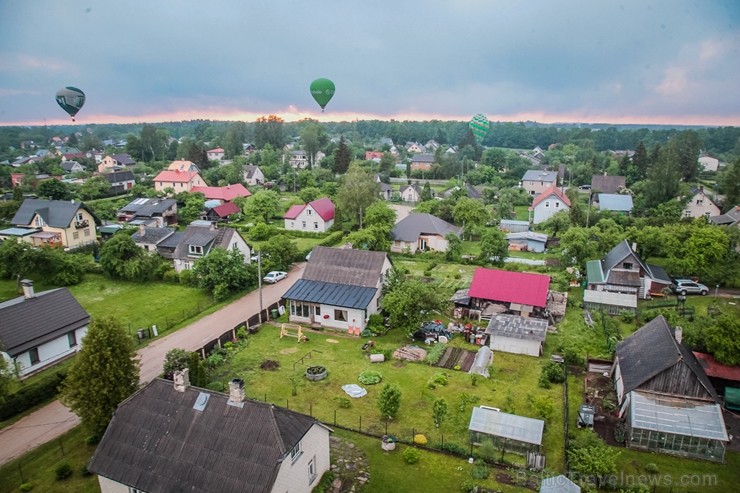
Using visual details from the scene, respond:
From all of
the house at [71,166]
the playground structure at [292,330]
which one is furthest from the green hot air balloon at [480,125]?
the house at [71,166]

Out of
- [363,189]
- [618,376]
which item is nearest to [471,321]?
[618,376]

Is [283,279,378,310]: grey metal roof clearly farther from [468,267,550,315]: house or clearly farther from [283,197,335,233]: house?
[283,197,335,233]: house

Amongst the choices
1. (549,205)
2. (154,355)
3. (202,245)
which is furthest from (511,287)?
(549,205)

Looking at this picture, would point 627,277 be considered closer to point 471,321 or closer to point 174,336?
point 471,321

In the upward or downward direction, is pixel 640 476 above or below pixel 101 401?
below

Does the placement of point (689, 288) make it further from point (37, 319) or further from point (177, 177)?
point (177, 177)

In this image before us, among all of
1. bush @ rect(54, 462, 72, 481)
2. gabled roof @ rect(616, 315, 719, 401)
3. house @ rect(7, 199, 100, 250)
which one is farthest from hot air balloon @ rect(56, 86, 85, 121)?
gabled roof @ rect(616, 315, 719, 401)
